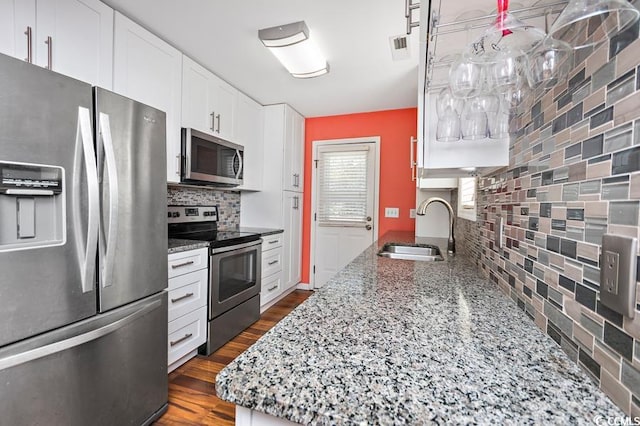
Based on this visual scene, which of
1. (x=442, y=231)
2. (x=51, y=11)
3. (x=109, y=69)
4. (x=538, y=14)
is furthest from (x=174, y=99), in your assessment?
(x=442, y=231)

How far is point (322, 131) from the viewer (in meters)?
3.87

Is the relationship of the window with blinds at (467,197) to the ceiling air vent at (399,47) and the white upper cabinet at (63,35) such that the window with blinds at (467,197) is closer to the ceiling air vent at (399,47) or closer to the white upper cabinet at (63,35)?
the ceiling air vent at (399,47)

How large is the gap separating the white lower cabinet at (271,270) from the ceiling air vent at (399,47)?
204cm

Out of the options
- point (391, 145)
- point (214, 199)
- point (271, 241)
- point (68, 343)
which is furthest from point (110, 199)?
point (391, 145)

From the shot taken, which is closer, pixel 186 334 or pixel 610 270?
pixel 610 270

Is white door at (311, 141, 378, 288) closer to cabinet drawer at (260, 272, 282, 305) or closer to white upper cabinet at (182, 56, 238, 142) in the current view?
cabinet drawer at (260, 272, 282, 305)

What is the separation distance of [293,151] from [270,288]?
167cm

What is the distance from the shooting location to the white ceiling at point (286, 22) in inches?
68.1

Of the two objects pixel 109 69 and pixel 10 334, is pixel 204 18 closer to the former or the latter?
pixel 109 69

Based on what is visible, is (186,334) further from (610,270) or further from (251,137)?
(610,270)

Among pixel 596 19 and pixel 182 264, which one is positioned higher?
pixel 596 19

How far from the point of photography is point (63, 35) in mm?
1480

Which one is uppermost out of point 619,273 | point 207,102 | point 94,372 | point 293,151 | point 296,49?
point 296,49

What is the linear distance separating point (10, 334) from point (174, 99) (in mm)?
1757
